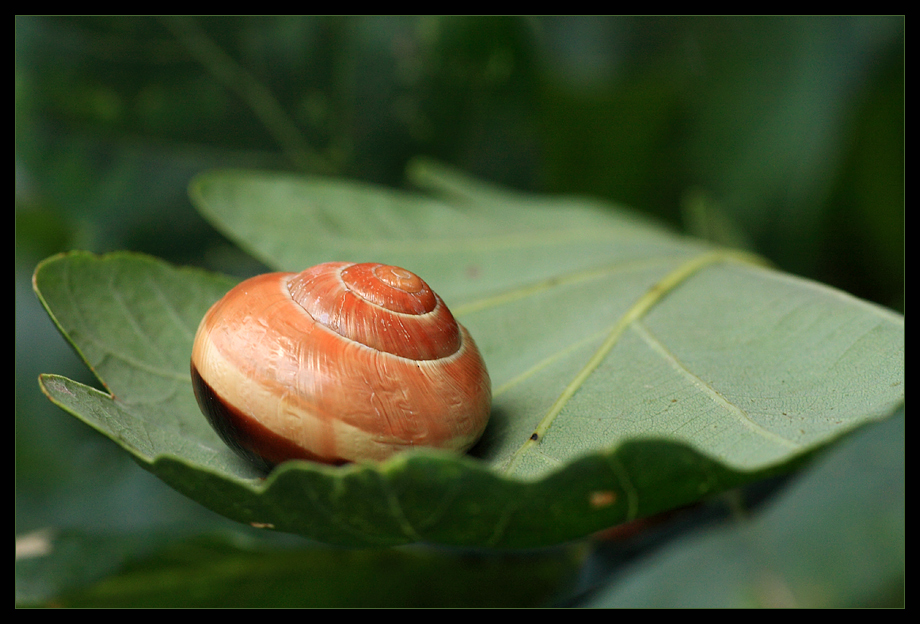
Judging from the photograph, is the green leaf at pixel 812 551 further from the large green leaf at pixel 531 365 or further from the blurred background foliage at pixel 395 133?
the blurred background foliage at pixel 395 133

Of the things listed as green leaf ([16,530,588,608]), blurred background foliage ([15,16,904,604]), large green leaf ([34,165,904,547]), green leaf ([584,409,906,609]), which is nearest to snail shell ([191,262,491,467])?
large green leaf ([34,165,904,547])

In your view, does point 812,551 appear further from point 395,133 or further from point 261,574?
point 395,133

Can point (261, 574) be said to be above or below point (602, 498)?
below

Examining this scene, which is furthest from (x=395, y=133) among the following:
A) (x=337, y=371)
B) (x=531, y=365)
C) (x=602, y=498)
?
(x=602, y=498)

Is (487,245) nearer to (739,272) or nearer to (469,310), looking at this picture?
(469,310)

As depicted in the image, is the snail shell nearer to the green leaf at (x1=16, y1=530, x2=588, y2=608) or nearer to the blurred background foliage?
the green leaf at (x1=16, y1=530, x2=588, y2=608)
